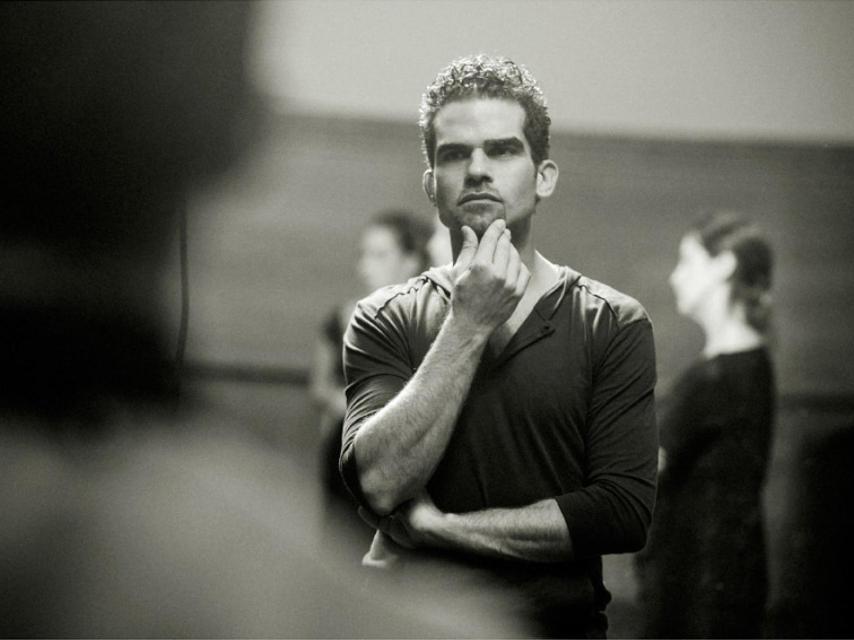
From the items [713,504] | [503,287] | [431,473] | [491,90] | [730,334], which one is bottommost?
[713,504]

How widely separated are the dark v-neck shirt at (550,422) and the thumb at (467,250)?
34 millimetres

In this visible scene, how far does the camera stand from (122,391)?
3.35ft

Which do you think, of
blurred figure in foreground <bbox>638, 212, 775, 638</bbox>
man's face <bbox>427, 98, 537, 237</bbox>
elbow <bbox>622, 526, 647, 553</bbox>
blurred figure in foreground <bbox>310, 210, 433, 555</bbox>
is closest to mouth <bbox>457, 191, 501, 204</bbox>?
man's face <bbox>427, 98, 537, 237</bbox>

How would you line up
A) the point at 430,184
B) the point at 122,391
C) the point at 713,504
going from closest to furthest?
the point at 122,391 → the point at 430,184 → the point at 713,504

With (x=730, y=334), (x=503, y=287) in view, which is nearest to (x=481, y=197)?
(x=503, y=287)

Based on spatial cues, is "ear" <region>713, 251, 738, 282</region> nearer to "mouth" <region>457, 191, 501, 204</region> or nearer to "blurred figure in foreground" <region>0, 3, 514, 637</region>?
"mouth" <region>457, 191, 501, 204</region>

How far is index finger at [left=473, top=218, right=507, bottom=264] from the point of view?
158 centimetres

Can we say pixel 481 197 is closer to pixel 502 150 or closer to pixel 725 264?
pixel 502 150

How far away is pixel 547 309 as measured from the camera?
1616 mm

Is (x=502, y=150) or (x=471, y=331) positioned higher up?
(x=502, y=150)

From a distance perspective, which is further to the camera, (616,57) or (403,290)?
(616,57)

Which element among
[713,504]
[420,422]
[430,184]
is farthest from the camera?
[713,504]

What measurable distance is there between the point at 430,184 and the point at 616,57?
0.43 metres

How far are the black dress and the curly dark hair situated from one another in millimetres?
492
